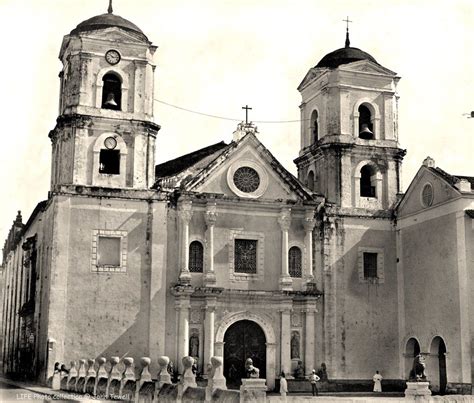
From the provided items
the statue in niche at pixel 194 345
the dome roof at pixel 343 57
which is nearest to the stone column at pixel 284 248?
the statue in niche at pixel 194 345

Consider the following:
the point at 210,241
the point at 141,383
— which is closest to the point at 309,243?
the point at 210,241

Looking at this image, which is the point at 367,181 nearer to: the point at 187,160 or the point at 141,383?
the point at 187,160

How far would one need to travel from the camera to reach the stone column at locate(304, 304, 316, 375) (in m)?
36.7

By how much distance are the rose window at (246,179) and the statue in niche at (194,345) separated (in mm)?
6793

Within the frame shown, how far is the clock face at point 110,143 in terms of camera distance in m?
36.5

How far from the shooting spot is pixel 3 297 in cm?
5891

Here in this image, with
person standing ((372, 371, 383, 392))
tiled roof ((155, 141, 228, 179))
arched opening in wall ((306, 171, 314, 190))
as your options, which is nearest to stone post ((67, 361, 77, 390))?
tiled roof ((155, 141, 228, 179))

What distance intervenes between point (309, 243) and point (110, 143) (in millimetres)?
9739

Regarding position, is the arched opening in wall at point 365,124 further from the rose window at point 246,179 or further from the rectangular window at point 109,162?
the rectangular window at point 109,162

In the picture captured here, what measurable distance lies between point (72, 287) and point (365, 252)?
43.5 feet

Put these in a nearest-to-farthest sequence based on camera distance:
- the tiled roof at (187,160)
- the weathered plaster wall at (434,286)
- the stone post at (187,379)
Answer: the stone post at (187,379)
the weathered plaster wall at (434,286)
the tiled roof at (187,160)

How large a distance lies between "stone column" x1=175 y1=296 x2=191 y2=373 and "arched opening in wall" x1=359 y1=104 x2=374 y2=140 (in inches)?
465

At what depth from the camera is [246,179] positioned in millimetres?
37969

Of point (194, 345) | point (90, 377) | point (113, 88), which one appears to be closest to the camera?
point (90, 377)
